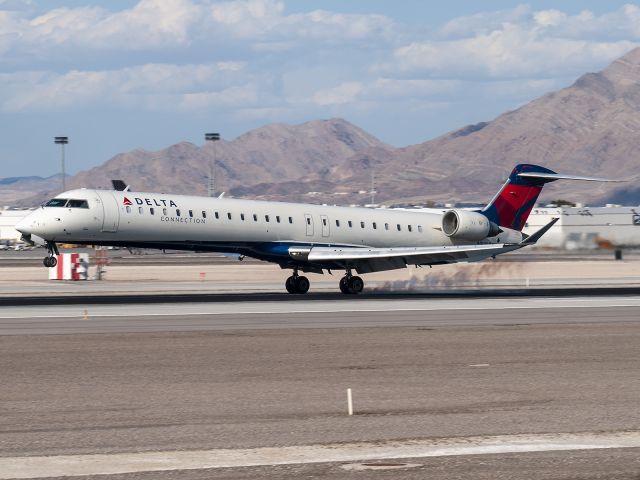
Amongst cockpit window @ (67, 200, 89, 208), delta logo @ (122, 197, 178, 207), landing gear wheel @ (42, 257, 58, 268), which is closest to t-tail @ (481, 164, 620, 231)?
delta logo @ (122, 197, 178, 207)

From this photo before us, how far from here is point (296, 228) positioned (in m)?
45.7

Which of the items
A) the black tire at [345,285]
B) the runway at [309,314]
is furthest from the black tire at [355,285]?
the runway at [309,314]

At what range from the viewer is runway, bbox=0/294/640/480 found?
44.2 ft

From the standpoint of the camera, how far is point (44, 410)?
17141 millimetres

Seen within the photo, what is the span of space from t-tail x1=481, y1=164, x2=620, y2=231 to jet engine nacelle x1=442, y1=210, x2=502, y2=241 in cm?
111

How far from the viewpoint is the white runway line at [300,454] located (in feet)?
42.6

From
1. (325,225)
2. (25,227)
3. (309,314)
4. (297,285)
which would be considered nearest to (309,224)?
(325,225)

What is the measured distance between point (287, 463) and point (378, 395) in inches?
227

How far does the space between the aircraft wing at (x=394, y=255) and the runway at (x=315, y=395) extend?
10267mm

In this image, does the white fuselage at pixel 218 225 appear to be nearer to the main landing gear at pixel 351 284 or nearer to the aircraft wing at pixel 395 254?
the aircraft wing at pixel 395 254

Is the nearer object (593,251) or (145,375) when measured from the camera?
(145,375)

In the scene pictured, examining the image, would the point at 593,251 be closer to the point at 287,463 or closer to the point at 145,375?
the point at 145,375

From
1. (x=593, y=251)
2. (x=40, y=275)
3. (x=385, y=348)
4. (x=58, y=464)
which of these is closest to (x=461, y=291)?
(x=593, y=251)

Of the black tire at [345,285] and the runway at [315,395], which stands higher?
the black tire at [345,285]
